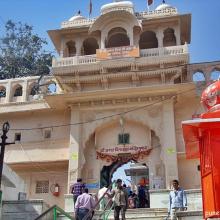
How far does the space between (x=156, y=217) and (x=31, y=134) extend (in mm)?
9965

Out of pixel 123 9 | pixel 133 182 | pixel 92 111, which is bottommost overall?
pixel 133 182

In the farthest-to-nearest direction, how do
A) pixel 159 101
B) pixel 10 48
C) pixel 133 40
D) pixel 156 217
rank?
pixel 10 48, pixel 133 40, pixel 159 101, pixel 156 217

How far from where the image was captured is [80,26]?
769 inches

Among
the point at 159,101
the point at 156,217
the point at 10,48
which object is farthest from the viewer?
the point at 10,48

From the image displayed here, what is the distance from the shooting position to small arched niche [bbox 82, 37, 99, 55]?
20.2 m

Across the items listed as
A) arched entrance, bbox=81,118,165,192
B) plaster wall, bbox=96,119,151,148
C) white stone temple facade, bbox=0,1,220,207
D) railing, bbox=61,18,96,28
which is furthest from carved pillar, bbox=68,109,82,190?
railing, bbox=61,18,96,28

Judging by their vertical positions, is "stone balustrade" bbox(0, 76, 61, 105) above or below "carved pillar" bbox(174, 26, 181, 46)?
below

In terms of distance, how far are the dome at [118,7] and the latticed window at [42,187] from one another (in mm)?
9503

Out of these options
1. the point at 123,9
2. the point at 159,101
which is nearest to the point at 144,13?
the point at 123,9

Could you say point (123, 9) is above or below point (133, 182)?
above

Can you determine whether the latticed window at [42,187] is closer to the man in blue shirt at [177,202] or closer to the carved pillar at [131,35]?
the carved pillar at [131,35]

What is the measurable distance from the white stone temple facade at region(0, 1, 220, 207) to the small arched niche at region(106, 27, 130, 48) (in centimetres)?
13

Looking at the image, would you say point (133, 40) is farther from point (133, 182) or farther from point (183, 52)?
point (133, 182)

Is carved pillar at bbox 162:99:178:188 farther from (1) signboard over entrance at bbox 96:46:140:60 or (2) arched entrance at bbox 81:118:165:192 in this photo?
(1) signboard over entrance at bbox 96:46:140:60
